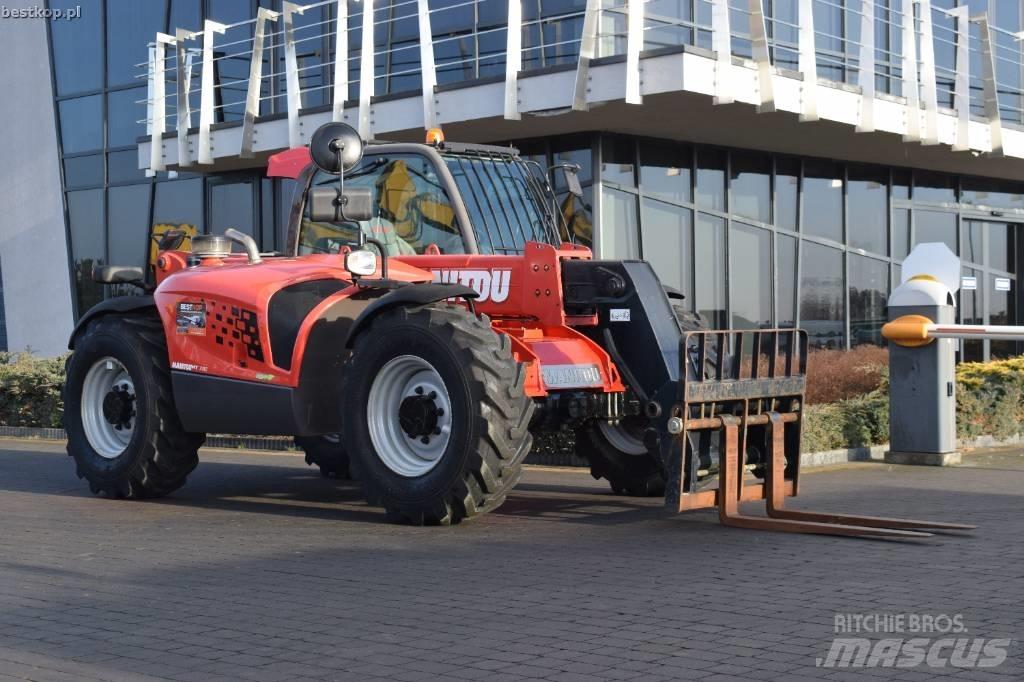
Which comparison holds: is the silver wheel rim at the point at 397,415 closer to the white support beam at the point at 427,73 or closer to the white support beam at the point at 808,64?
the white support beam at the point at 427,73

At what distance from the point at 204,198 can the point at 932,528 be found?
1905 cm

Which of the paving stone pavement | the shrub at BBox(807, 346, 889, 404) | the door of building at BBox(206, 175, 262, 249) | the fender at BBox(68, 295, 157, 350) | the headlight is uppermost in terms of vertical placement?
the door of building at BBox(206, 175, 262, 249)

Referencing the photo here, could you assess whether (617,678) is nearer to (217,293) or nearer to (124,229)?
(217,293)

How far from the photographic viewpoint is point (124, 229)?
88.5 ft

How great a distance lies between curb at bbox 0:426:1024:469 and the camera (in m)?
13.3

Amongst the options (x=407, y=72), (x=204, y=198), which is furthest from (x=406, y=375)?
(x=204, y=198)

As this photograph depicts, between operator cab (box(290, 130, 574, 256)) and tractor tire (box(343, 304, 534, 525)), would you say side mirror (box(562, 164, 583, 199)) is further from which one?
tractor tire (box(343, 304, 534, 525))

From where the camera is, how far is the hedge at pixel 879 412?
13562 millimetres

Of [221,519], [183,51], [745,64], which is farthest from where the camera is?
[183,51]

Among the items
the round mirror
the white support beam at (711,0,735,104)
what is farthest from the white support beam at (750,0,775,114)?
the round mirror

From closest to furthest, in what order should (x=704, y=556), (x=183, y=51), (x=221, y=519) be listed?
1. (x=704, y=556)
2. (x=221, y=519)
3. (x=183, y=51)

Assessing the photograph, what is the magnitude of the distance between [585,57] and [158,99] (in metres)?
8.54

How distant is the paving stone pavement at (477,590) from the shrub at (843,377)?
569 centimetres

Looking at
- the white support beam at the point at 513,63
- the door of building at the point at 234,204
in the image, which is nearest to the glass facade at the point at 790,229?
the white support beam at the point at 513,63
